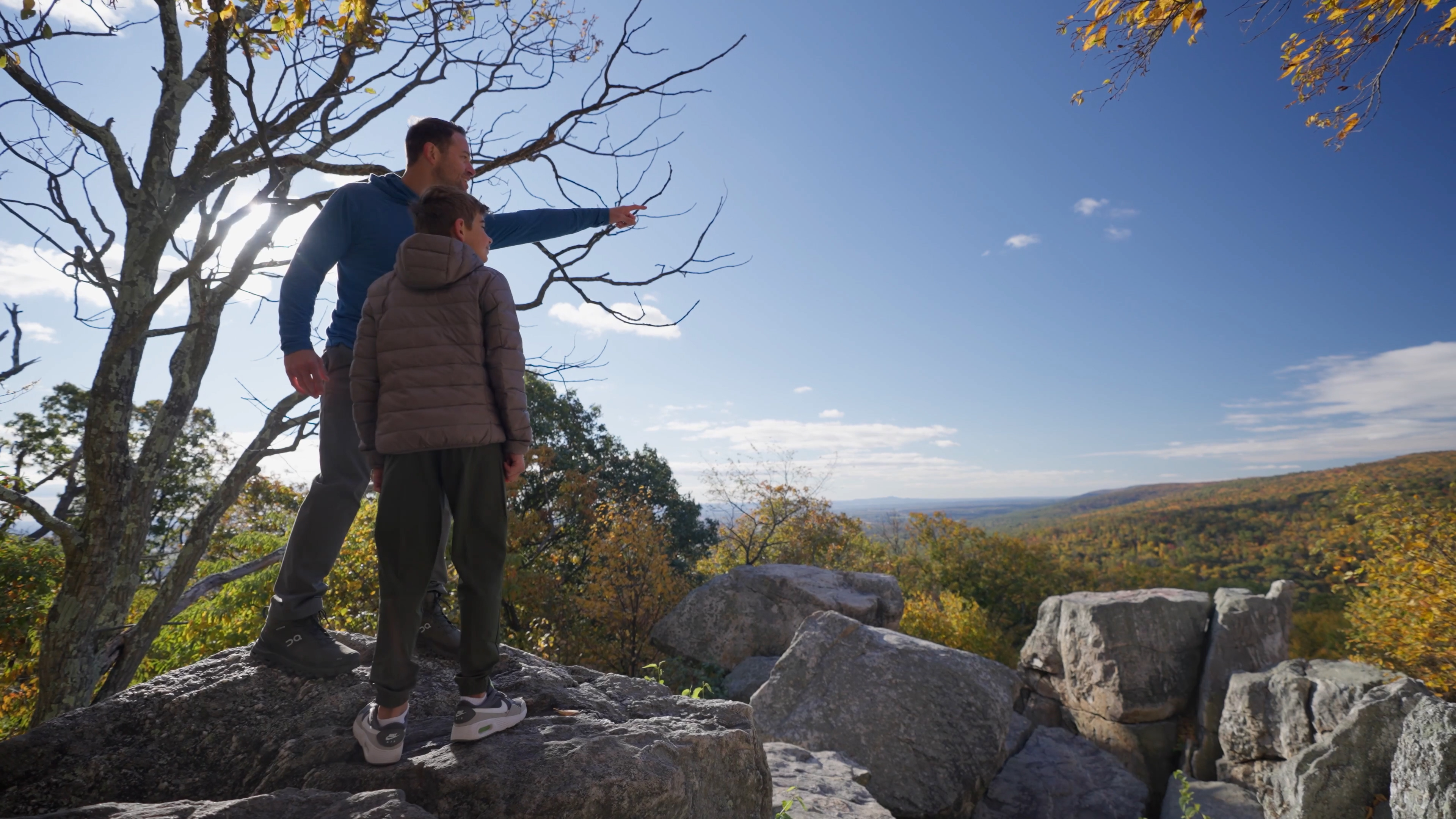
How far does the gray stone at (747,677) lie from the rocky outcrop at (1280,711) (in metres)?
6.71

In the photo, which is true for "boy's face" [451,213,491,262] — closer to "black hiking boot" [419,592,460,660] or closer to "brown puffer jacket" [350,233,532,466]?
"brown puffer jacket" [350,233,532,466]

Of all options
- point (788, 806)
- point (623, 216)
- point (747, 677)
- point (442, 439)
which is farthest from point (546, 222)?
point (747, 677)

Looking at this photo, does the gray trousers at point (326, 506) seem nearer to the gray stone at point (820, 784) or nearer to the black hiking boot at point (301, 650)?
the black hiking boot at point (301, 650)

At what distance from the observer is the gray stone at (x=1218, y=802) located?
8484mm

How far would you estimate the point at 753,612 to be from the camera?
11820 mm

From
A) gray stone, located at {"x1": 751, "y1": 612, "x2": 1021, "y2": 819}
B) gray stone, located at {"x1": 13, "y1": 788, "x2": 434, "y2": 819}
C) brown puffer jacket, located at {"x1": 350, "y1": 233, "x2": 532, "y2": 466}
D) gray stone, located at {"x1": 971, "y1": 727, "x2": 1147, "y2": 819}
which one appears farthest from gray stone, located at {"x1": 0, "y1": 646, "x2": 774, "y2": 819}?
gray stone, located at {"x1": 971, "y1": 727, "x2": 1147, "y2": 819}

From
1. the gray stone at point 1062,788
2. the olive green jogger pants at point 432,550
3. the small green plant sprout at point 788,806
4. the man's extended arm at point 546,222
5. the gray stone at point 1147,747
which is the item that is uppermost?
the man's extended arm at point 546,222

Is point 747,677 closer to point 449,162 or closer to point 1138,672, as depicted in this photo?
point 1138,672

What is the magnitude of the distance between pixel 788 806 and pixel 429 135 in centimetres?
378

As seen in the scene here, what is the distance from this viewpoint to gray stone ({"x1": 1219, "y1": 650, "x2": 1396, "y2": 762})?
8258 millimetres

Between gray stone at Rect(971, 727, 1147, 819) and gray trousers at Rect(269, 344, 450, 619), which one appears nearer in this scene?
gray trousers at Rect(269, 344, 450, 619)

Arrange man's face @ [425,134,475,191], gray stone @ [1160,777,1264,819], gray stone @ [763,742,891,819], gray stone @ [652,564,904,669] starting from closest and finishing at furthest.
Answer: man's face @ [425,134,475,191], gray stone @ [763,742,891,819], gray stone @ [1160,777,1264,819], gray stone @ [652,564,904,669]

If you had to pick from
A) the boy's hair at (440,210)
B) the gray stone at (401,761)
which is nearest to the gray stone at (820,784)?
the gray stone at (401,761)

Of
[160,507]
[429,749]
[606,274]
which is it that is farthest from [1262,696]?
[160,507]
